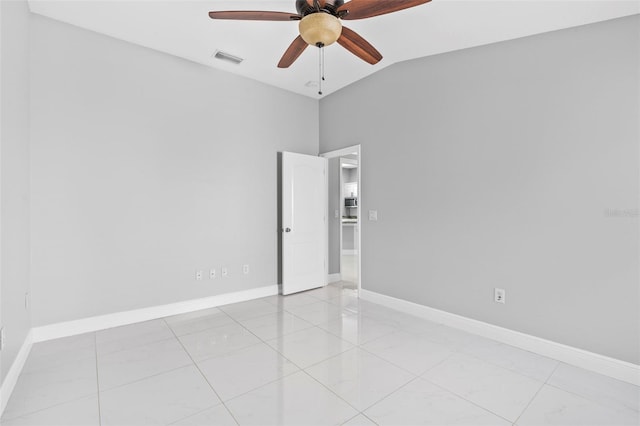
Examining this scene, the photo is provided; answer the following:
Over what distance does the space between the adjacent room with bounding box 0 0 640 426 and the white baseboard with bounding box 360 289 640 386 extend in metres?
0.02

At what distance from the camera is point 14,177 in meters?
2.29

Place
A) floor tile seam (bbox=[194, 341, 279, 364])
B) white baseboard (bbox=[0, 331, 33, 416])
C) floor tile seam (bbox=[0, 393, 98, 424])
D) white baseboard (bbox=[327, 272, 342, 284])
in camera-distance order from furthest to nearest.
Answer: white baseboard (bbox=[327, 272, 342, 284]), floor tile seam (bbox=[194, 341, 279, 364]), white baseboard (bbox=[0, 331, 33, 416]), floor tile seam (bbox=[0, 393, 98, 424])

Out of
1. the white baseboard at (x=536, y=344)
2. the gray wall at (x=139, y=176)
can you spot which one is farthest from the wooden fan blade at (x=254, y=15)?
the white baseboard at (x=536, y=344)

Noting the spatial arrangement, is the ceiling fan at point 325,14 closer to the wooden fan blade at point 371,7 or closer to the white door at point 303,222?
the wooden fan blade at point 371,7

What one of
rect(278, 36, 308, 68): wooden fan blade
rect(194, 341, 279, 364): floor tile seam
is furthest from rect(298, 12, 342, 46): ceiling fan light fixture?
rect(194, 341, 279, 364): floor tile seam

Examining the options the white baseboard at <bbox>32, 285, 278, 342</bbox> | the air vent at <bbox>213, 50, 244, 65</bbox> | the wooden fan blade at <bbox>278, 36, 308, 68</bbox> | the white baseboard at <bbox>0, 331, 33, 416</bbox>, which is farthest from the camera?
the air vent at <bbox>213, 50, 244, 65</bbox>

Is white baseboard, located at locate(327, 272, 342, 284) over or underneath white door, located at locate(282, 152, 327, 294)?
underneath

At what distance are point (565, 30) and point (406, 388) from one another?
3162 millimetres

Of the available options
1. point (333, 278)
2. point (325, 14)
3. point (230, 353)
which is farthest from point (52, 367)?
point (333, 278)

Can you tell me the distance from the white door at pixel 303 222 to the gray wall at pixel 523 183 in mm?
1162

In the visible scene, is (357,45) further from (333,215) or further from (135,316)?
(135,316)

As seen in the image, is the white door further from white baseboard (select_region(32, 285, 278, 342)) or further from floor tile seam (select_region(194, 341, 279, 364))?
floor tile seam (select_region(194, 341, 279, 364))

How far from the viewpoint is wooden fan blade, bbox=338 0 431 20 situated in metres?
1.88

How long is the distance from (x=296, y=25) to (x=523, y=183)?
2.65m
